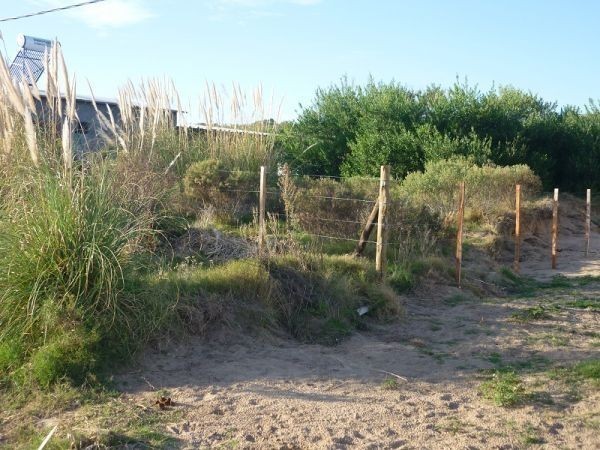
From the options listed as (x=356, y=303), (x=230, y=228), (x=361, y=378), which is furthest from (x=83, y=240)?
(x=230, y=228)

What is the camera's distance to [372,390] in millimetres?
6691

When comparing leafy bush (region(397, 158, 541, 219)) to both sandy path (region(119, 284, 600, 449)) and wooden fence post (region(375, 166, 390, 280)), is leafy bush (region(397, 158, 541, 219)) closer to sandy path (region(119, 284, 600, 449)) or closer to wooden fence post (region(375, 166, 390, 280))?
wooden fence post (region(375, 166, 390, 280))

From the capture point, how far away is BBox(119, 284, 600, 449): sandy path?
18.3 feet

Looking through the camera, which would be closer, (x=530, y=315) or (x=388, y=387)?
(x=388, y=387)

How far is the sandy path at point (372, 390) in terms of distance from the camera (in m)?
5.57

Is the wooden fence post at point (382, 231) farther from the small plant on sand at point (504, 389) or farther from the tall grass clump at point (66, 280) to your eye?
the tall grass clump at point (66, 280)

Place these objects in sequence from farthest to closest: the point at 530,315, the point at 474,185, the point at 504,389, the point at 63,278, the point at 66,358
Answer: the point at 474,185 → the point at 530,315 → the point at 63,278 → the point at 66,358 → the point at 504,389

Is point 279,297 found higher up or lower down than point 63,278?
lower down

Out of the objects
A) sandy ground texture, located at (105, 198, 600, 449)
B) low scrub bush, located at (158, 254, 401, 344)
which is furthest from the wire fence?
sandy ground texture, located at (105, 198, 600, 449)

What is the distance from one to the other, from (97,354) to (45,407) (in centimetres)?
73

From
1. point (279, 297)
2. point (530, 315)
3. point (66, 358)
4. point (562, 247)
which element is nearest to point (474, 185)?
point (562, 247)

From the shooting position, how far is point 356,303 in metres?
9.43

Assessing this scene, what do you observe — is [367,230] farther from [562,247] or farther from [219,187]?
[562,247]

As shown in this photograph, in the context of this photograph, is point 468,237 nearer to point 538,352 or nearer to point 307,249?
point 307,249
